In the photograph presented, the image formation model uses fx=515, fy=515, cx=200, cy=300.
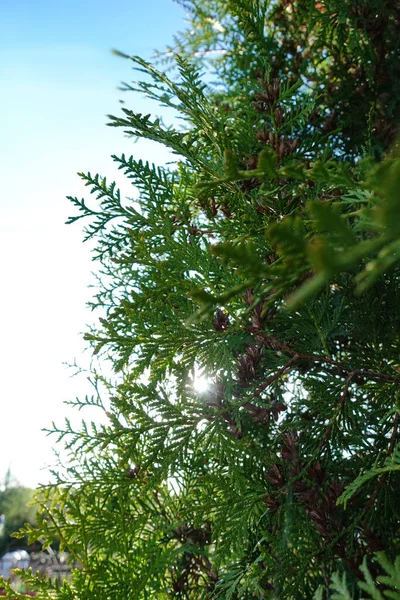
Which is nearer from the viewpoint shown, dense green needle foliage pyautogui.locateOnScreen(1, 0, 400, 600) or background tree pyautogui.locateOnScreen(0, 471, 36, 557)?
dense green needle foliage pyautogui.locateOnScreen(1, 0, 400, 600)

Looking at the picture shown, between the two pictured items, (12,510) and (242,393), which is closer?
(242,393)

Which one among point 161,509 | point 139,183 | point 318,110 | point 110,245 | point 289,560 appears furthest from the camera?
point 318,110

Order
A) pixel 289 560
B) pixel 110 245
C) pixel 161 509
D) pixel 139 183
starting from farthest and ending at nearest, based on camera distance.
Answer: pixel 161 509 → pixel 110 245 → pixel 139 183 → pixel 289 560

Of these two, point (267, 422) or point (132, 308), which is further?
point (267, 422)

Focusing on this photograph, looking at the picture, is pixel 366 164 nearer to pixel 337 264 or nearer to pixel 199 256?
pixel 337 264

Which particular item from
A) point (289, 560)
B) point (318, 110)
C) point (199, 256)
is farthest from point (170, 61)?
point (289, 560)

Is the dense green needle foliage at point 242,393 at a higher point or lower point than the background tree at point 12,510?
→ lower

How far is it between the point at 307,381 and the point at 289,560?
0.48 m

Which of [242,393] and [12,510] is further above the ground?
[12,510]

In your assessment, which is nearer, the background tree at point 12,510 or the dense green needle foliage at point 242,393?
the dense green needle foliage at point 242,393

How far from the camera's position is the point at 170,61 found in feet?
9.84

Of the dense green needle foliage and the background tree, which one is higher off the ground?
the background tree

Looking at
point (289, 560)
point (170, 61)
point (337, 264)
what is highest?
point (170, 61)

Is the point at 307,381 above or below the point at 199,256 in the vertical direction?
below
